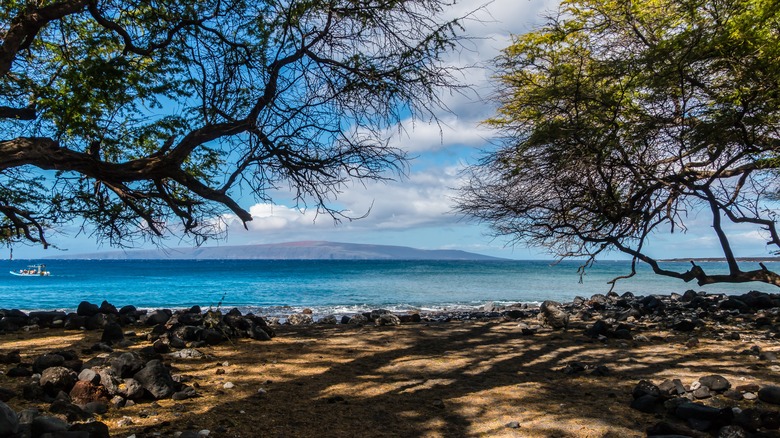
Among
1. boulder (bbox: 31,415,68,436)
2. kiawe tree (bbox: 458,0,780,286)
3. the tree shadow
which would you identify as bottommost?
the tree shadow

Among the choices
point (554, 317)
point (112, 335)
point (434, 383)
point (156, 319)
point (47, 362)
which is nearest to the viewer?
point (47, 362)

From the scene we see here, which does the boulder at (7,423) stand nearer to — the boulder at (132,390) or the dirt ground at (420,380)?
the dirt ground at (420,380)

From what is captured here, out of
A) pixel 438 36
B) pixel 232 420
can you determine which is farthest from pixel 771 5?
pixel 232 420

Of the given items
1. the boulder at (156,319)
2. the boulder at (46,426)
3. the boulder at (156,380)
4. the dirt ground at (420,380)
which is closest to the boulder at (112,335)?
the dirt ground at (420,380)

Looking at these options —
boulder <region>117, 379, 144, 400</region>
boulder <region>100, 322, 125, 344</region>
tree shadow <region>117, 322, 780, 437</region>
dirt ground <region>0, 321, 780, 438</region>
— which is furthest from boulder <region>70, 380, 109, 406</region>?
boulder <region>100, 322, 125, 344</region>

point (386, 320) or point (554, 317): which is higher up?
point (554, 317)

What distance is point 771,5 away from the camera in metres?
7.22

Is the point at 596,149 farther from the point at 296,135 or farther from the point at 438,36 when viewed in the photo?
the point at 296,135

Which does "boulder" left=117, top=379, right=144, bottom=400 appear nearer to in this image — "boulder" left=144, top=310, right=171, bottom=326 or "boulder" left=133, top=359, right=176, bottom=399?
"boulder" left=133, top=359, right=176, bottom=399

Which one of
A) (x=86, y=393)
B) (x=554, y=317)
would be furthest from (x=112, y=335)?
(x=554, y=317)

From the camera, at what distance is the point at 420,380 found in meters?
6.15

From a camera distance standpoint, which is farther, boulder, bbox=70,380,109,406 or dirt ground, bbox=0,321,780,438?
boulder, bbox=70,380,109,406

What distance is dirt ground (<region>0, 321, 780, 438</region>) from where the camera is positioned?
4504mm

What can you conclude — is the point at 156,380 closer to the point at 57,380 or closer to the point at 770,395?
the point at 57,380
